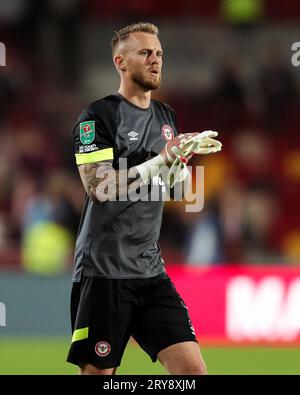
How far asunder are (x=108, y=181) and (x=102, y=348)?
84 cm

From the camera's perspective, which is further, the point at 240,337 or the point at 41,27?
the point at 41,27

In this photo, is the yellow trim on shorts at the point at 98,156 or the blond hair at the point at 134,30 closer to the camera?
the yellow trim on shorts at the point at 98,156

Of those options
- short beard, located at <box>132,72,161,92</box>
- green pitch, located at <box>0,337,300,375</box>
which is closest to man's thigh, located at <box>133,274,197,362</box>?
short beard, located at <box>132,72,161,92</box>

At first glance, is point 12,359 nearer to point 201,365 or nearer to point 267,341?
point 267,341

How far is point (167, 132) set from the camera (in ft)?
18.5

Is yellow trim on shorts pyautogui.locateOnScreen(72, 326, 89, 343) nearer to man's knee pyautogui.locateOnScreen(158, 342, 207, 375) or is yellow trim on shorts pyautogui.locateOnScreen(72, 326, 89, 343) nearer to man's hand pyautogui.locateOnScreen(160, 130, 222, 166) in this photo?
man's knee pyautogui.locateOnScreen(158, 342, 207, 375)

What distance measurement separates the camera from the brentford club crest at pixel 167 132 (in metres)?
5.62

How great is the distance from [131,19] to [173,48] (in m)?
0.90

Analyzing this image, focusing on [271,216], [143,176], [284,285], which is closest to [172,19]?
[271,216]

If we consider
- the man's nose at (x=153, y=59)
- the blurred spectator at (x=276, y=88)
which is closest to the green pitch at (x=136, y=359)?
the man's nose at (x=153, y=59)

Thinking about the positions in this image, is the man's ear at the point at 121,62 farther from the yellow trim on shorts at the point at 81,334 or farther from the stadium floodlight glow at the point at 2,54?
the stadium floodlight glow at the point at 2,54

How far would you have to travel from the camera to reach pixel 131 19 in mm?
17344

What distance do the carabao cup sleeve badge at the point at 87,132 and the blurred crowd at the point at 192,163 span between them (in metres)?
6.20

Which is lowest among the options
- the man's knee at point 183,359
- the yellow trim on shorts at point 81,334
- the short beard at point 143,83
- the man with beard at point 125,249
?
the man's knee at point 183,359
